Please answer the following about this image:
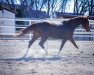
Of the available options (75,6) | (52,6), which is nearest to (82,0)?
(75,6)

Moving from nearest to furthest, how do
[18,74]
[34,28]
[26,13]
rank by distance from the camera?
[18,74] < [34,28] < [26,13]

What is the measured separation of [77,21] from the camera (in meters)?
8.88

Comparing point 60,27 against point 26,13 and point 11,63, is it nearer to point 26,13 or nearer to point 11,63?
point 11,63

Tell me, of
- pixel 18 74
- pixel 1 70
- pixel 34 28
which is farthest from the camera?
pixel 34 28

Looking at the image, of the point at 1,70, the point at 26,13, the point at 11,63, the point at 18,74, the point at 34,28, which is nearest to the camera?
the point at 18,74

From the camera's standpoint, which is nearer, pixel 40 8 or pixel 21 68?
pixel 21 68

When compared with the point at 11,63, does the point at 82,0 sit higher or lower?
higher

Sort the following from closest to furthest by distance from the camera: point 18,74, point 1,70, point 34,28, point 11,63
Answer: point 18,74 → point 1,70 → point 11,63 → point 34,28

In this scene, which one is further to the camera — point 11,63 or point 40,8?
point 40,8

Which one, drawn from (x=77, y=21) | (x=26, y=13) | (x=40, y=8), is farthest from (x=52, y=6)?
(x=77, y=21)

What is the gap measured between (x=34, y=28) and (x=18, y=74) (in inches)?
136

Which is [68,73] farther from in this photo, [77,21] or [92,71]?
[77,21]

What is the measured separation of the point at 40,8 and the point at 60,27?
32923 millimetres

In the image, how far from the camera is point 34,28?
8375mm
